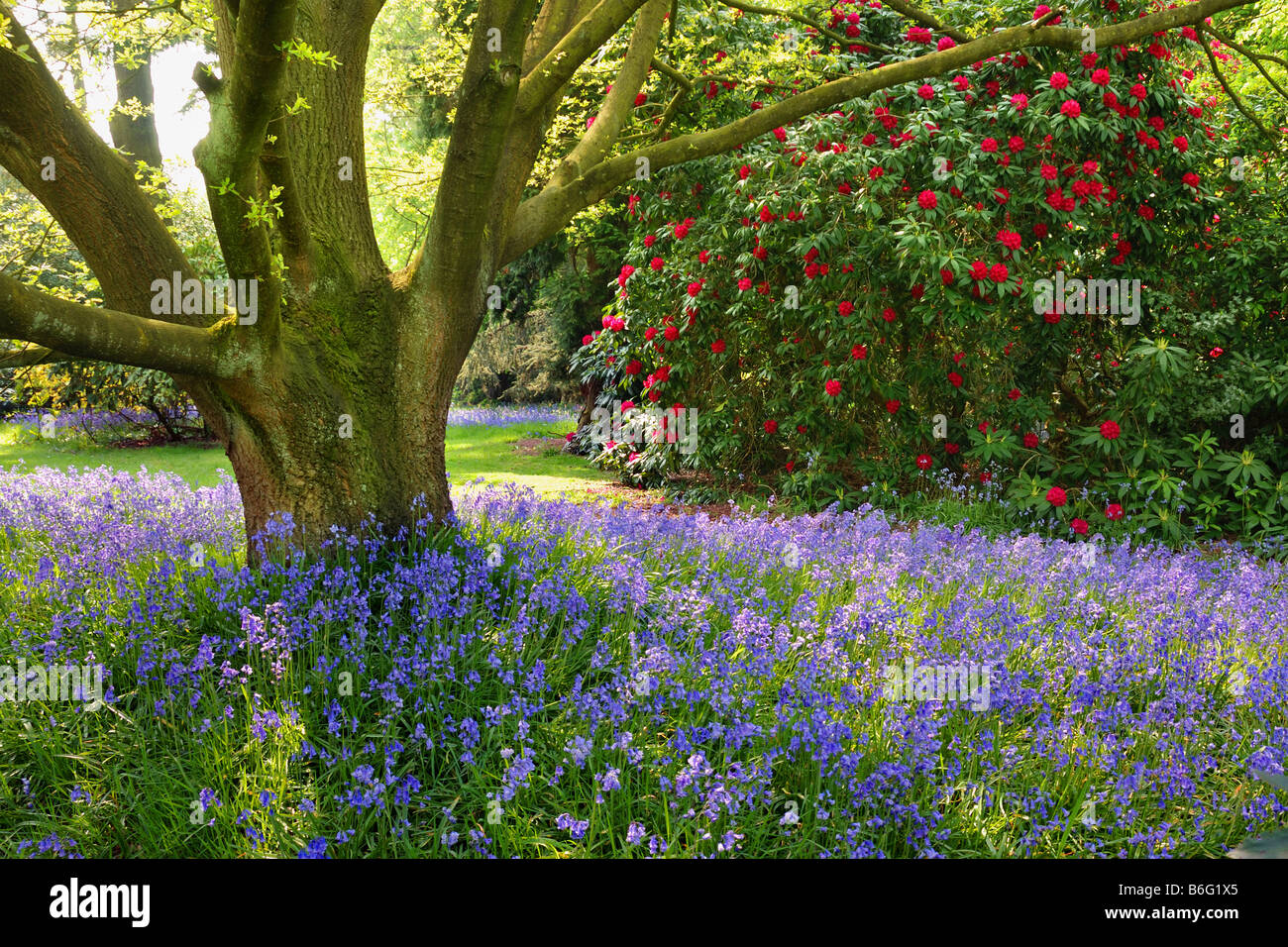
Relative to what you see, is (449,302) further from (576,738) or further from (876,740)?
(876,740)

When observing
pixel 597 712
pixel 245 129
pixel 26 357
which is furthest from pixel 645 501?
pixel 245 129

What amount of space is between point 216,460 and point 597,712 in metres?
11.6

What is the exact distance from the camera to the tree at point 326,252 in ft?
12.2

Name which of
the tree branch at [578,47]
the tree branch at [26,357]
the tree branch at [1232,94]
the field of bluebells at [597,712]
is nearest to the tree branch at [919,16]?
the tree branch at [1232,94]

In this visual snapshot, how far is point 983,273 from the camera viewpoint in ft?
22.9

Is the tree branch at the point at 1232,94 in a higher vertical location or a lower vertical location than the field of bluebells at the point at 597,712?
higher

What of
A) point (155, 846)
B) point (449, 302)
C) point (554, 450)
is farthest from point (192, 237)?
point (155, 846)

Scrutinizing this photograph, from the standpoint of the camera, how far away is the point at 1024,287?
722 centimetres

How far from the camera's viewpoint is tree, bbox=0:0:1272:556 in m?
3.72

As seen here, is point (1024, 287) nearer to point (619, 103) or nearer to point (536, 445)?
point (619, 103)

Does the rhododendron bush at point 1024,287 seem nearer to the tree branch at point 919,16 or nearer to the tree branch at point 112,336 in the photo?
the tree branch at point 919,16

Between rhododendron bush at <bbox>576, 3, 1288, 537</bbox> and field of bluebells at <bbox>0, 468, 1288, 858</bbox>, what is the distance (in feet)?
9.92

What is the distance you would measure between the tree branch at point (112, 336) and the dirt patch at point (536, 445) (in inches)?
393

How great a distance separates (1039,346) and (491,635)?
21.1 ft
